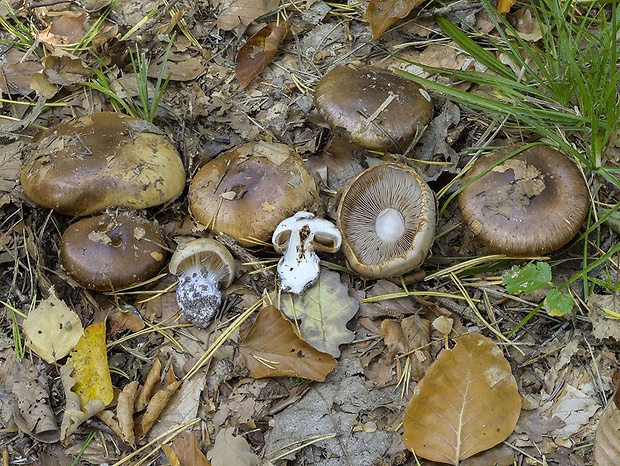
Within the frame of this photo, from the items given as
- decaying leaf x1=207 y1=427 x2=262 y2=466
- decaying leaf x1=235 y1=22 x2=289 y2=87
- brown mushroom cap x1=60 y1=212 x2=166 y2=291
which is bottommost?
decaying leaf x1=207 y1=427 x2=262 y2=466

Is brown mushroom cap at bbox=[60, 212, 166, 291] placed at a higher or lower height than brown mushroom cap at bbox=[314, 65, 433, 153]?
lower

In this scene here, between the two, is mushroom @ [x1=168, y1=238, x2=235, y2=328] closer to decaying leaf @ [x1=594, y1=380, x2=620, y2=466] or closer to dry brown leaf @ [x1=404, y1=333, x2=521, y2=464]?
dry brown leaf @ [x1=404, y1=333, x2=521, y2=464]

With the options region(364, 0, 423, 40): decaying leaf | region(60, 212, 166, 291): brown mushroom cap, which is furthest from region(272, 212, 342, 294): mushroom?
region(364, 0, 423, 40): decaying leaf

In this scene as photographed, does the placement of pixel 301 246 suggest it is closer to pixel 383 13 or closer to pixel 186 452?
pixel 186 452

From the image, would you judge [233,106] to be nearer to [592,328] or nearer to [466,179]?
[466,179]

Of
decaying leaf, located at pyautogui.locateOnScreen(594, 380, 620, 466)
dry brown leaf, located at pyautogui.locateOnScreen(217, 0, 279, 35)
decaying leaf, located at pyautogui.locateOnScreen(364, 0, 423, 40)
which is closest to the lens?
decaying leaf, located at pyautogui.locateOnScreen(594, 380, 620, 466)

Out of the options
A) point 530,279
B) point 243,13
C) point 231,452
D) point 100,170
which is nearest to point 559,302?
point 530,279

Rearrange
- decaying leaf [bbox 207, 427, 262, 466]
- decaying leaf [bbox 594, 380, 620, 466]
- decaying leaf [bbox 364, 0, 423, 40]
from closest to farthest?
decaying leaf [bbox 594, 380, 620, 466] → decaying leaf [bbox 207, 427, 262, 466] → decaying leaf [bbox 364, 0, 423, 40]

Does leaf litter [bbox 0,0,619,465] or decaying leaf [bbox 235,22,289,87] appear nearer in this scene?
leaf litter [bbox 0,0,619,465]
